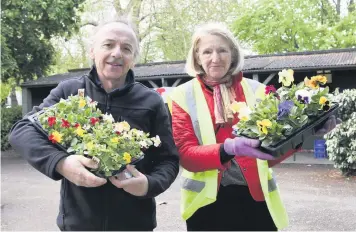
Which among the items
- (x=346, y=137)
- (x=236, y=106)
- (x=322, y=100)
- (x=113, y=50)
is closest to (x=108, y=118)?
(x=113, y=50)

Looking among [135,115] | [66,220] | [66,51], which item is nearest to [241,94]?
[135,115]

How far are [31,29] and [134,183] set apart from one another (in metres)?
16.5

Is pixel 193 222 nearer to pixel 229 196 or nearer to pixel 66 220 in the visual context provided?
pixel 229 196

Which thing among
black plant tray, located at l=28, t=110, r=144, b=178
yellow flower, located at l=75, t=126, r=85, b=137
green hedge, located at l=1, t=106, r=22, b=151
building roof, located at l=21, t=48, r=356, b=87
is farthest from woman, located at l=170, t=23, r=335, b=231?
green hedge, located at l=1, t=106, r=22, b=151

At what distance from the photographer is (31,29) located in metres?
16.8

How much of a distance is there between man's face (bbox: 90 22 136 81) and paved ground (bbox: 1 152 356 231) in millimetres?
4251

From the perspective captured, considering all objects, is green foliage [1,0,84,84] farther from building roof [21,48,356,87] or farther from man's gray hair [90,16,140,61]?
man's gray hair [90,16,140,61]

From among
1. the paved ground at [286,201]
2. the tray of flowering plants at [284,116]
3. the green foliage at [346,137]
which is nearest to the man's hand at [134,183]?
the tray of flowering plants at [284,116]

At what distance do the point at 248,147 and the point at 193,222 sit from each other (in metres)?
0.59

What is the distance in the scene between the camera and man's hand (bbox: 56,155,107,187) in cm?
Result: 159

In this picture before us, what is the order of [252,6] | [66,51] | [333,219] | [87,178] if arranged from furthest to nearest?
1. [66,51]
2. [252,6]
3. [333,219]
4. [87,178]

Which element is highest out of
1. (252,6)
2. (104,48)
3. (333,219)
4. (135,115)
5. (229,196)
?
(252,6)

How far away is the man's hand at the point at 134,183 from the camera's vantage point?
1.67 metres

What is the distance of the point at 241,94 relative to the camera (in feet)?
7.68
